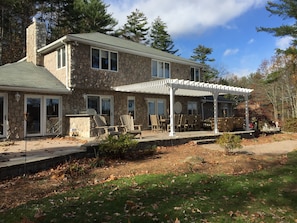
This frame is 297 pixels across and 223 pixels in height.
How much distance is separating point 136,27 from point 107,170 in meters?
35.1

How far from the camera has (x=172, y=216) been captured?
3.69 m

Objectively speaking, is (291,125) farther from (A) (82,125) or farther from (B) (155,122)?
(A) (82,125)

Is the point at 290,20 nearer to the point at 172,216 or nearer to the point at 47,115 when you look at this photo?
the point at 47,115

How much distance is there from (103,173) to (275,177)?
13.9 ft

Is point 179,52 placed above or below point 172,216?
above

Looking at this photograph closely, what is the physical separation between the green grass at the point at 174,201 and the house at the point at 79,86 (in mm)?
7021

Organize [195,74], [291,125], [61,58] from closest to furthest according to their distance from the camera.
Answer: [61,58]
[291,125]
[195,74]

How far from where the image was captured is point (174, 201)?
4.30 metres

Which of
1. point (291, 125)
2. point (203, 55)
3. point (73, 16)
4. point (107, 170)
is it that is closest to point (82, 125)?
point (107, 170)

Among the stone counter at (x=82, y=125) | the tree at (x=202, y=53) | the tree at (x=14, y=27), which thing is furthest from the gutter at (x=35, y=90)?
the tree at (x=202, y=53)

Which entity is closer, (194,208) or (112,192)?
(194,208)

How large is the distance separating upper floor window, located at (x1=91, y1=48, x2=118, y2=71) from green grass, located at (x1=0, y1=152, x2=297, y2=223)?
1057 centimetres

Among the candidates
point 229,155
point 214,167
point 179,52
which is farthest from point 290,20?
point 179,52

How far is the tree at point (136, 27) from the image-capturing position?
127ft
